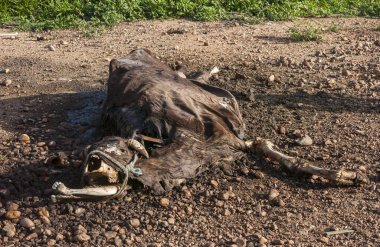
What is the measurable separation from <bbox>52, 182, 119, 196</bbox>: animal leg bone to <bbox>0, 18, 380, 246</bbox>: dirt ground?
0.16 meters

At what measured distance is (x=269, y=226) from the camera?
4188 mm

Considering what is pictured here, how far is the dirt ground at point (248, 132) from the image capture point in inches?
163

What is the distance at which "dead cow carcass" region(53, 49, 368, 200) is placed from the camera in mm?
4176

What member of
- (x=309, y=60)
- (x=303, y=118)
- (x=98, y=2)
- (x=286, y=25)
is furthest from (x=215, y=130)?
(x=98, y=2)

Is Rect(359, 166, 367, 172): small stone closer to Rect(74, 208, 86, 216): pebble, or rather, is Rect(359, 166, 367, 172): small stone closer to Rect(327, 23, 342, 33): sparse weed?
Rect(74, 208, 86, 216): pebble

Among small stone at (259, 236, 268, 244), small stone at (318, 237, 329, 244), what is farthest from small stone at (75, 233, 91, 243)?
small stone at (318, 237, 329, 244)

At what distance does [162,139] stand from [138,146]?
0.25 m

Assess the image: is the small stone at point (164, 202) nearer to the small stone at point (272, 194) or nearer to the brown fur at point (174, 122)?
the brown fur at point (174, 122)

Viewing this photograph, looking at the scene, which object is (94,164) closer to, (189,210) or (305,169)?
(189,210)

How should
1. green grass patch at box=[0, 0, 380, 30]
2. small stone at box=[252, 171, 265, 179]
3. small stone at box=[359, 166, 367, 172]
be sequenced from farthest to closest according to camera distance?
1. green grass patch at box=[0, 0, 380, 30]
2. small stone at box=[359, 166, 367, 172]
3. small stone at box=[252, 171, 265, 179]

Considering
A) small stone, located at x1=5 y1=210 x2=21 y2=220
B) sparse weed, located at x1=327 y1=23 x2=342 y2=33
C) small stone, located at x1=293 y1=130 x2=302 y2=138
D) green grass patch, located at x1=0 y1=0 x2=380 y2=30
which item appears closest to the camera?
small stone, located at x1=5 y1=210 x2=21 y2=220

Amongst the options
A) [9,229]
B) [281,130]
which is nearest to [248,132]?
[281,130]

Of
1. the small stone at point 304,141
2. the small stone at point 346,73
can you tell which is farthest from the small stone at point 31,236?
the small stone at point 346,73

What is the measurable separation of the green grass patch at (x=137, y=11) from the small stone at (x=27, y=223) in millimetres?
4756
